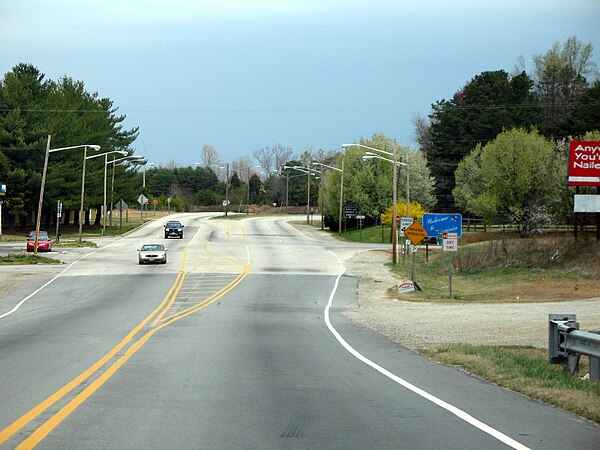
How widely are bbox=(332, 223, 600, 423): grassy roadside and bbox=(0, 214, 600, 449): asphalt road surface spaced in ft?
1.63

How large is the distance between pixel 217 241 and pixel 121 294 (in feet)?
135

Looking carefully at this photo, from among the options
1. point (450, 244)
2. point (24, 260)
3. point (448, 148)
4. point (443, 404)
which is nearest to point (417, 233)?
point (450, 244)

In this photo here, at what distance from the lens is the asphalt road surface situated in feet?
28.8

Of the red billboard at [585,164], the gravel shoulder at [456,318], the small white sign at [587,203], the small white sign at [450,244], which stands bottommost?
the gravel shoulder at [456,318]

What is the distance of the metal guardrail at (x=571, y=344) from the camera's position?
42.5 ft

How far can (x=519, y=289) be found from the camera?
38438mm

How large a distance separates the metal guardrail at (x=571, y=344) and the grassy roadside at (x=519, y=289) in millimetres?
214

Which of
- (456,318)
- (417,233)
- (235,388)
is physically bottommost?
(456,318)

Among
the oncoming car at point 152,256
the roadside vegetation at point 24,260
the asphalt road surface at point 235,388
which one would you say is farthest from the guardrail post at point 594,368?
the roadside vegetation at point 24,260

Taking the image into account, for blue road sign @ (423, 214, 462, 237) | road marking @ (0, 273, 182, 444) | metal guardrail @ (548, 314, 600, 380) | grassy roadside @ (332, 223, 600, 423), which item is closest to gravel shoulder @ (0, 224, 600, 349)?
grassy roadside @ (332, 223, 600, 423)

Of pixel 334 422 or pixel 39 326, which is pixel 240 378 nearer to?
pixel 334 422

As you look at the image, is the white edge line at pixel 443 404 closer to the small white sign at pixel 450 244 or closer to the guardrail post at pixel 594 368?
Result: the guardrail post at pixel 594 368

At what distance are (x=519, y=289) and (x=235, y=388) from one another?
93.4ft

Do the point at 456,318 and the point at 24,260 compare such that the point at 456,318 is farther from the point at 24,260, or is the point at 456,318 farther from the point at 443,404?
the point at 24,260
